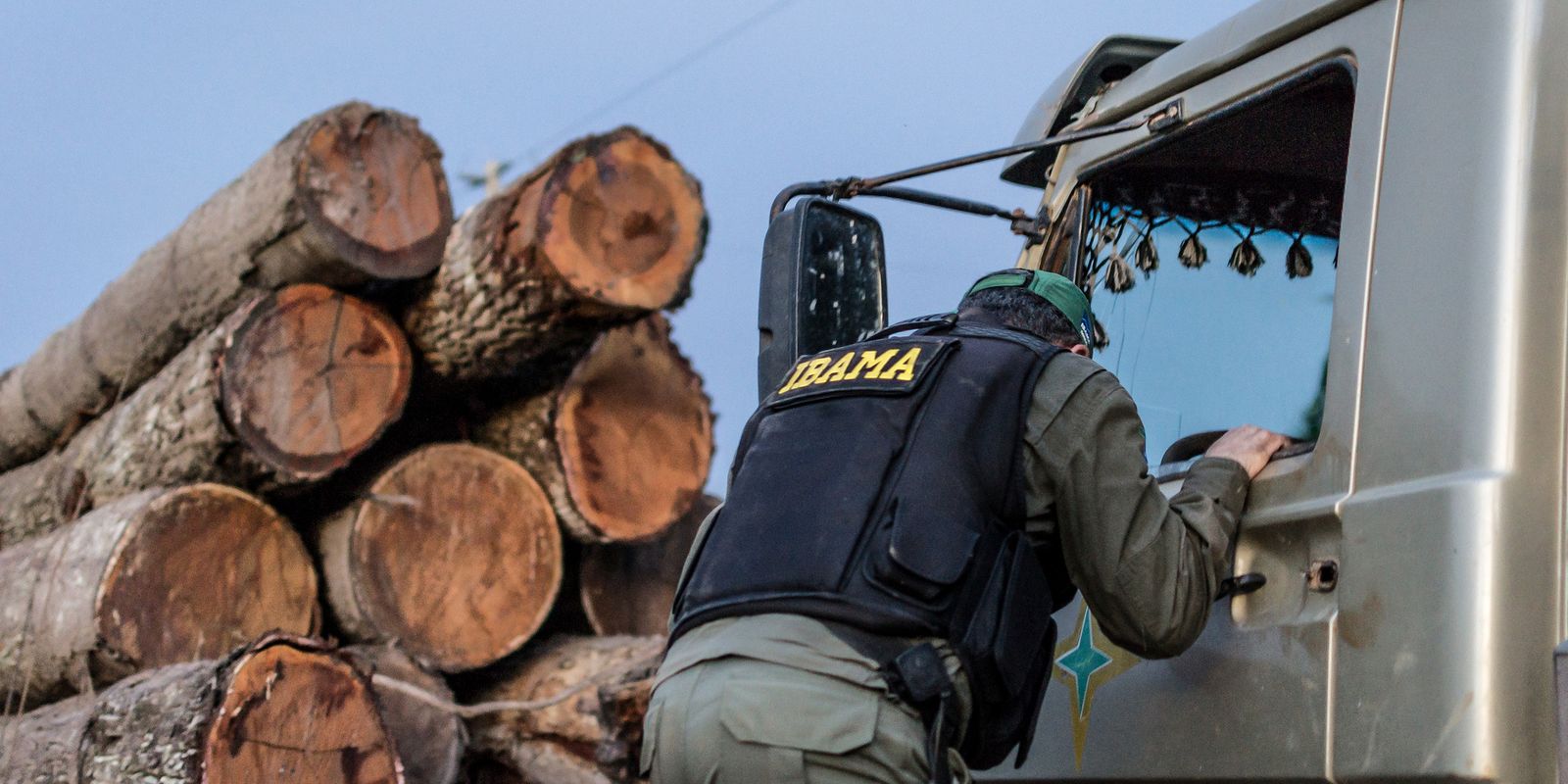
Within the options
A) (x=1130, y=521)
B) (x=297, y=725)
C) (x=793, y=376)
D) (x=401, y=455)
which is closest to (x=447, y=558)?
(x=401, y=455)

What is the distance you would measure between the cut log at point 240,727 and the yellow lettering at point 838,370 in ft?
5.50

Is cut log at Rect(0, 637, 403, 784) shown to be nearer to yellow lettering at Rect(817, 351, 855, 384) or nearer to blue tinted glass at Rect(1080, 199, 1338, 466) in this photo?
yellow lettering at Rect(817, 351, 855, 384)

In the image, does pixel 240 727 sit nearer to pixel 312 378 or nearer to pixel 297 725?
pixel 297 725

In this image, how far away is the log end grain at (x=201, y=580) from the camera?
4004 mm

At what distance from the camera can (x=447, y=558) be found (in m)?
4.54

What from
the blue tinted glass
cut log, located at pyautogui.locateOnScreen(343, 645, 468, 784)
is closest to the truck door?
the blue tinted glass

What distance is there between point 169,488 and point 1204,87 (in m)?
2.99

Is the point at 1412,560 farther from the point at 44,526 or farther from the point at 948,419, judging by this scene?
the point at 44,526

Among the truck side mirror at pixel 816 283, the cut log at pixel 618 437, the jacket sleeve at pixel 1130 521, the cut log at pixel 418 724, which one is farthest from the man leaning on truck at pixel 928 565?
the cut log at pixel 618 437

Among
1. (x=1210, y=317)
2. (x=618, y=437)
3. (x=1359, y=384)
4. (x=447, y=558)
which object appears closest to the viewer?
(x=1359, y=384)

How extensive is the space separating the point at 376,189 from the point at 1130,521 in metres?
3.03

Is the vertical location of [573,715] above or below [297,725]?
below

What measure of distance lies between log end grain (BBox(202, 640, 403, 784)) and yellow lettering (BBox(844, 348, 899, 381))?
5.68 ft

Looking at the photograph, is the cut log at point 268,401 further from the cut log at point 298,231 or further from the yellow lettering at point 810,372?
the yellow lettering at point 810,372
